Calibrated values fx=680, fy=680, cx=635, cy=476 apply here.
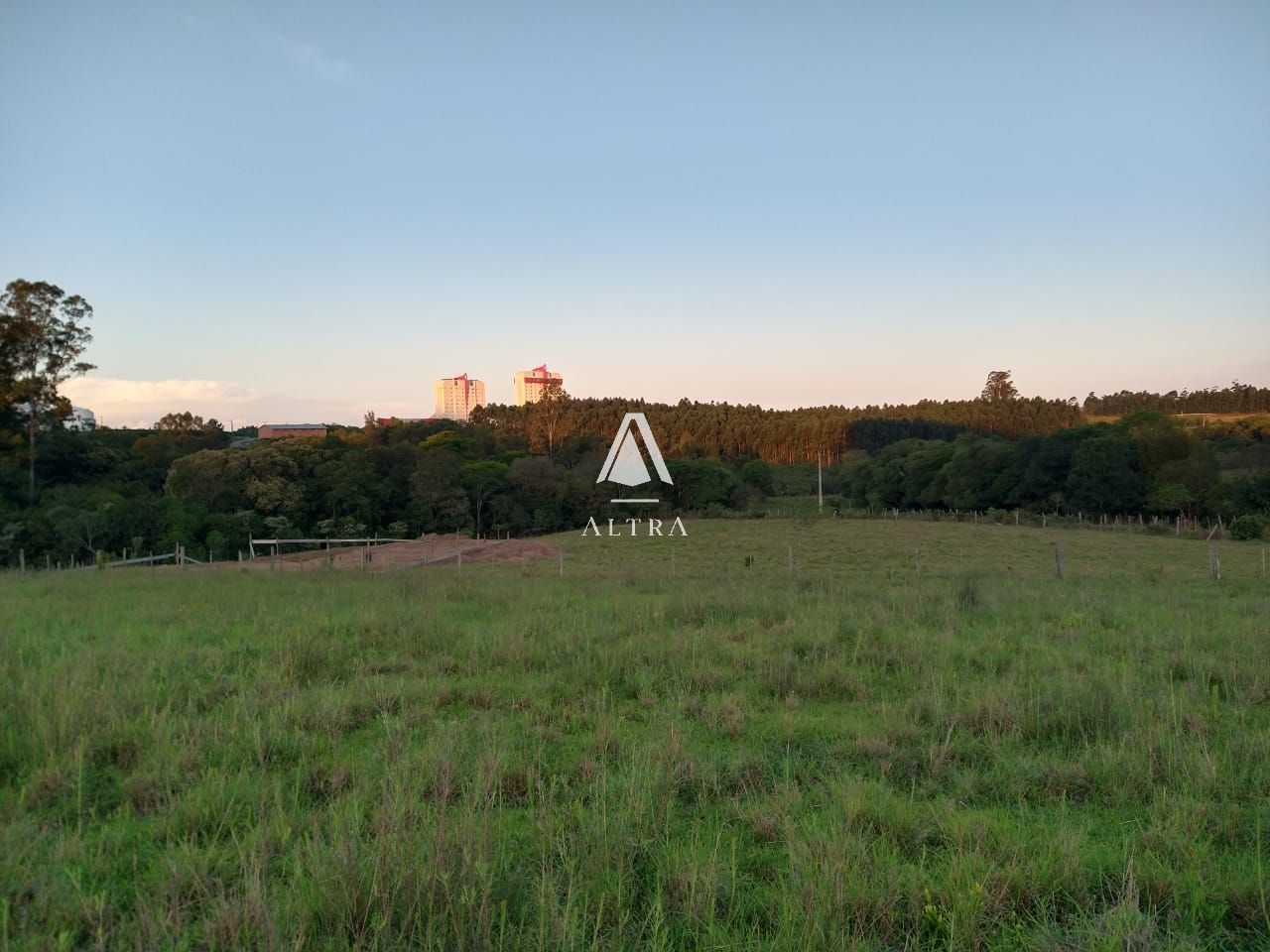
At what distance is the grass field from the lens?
261 cm

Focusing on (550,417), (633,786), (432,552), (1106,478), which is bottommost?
(432,552)

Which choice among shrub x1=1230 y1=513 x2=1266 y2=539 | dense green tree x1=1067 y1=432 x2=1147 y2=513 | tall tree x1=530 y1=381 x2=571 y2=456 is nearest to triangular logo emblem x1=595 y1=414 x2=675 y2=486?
tall tree x1=530 y1=381 x2=571 y2=456

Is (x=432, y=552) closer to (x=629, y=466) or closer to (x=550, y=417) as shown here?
(x=629, y=466)

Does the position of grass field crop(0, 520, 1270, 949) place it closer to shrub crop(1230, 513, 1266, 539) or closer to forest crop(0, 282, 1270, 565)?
forest crop(0, 282, 1270, 565)

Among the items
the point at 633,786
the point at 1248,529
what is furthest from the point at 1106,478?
the point at 633,786

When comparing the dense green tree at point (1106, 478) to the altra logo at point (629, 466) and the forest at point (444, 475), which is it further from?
the altra logo at point (629, 466)

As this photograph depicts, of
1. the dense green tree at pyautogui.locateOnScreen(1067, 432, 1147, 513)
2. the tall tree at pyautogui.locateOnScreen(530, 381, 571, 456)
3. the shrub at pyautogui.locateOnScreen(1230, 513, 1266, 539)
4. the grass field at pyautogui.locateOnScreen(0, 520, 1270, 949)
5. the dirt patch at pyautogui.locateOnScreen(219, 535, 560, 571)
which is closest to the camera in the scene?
the grass field at pyautogui.locateOnScreen(0, 520, 1270, 949)

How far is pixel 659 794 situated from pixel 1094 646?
613 centimetres

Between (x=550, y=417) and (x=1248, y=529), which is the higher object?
(x=550, y=417)

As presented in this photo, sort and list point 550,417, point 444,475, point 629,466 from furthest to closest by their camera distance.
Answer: point 550,417 → point 629,466 → point 444,475

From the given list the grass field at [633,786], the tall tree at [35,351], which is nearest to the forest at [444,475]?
the tall tree at [35,351]

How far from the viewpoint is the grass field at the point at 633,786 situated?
103 inches

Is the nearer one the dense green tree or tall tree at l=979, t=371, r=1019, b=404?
the dense green tree

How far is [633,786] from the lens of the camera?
3.60m
